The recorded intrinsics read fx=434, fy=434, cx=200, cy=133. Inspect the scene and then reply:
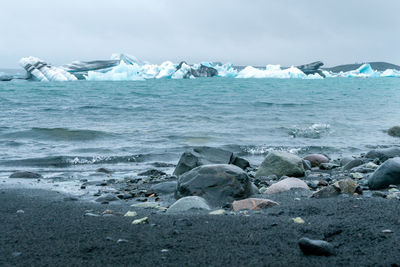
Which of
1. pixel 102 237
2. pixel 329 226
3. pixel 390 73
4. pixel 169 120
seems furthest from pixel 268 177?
pixel 390 73

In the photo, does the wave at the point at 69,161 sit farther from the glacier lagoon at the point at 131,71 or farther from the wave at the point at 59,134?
the glacier lagoon at the point at 131,71

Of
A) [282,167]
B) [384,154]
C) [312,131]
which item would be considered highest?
[282,167]

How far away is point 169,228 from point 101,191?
2.47 meters

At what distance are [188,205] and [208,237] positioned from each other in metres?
1.14

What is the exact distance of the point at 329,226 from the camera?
102 inches

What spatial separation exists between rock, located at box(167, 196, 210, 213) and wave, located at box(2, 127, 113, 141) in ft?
23.5

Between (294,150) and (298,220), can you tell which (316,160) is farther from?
(298,220)

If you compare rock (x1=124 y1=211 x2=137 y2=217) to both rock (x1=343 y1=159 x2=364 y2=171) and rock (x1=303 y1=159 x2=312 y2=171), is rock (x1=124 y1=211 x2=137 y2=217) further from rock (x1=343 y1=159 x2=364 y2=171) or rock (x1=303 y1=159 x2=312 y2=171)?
rock (x1=343 y1=159 x2=364 y2=171)

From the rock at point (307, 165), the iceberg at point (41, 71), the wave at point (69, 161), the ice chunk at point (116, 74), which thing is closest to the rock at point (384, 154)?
the rock at point (307, 165)

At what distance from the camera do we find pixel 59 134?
430 inches

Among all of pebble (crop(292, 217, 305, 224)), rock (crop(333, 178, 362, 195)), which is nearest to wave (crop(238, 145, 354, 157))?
rock (crop(333, 178, 362, 195))

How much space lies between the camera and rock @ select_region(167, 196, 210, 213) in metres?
3.55

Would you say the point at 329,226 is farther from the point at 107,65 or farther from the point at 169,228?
the point at 107,65

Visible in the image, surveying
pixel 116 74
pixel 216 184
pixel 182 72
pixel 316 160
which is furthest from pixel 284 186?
pixel 182 72
